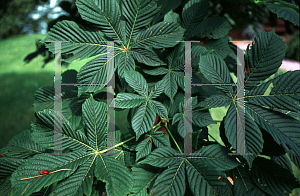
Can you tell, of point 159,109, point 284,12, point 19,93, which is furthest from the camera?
point 19,93

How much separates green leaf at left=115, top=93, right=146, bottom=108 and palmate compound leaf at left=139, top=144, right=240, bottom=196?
159 millimetres

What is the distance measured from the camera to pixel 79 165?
58 centimetres

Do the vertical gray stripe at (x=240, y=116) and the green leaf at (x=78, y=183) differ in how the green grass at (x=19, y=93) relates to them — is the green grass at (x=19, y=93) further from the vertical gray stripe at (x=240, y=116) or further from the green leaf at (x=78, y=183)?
the vertical gray stripe at (x=240, y=116)

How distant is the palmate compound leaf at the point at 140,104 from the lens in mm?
606

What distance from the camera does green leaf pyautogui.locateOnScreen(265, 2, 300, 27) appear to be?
0.75 m

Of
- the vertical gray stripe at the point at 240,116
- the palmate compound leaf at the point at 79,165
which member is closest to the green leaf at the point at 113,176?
the palmate compound leaf at the point at 79,165

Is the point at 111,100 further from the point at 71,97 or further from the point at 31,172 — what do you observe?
the point at 31,172

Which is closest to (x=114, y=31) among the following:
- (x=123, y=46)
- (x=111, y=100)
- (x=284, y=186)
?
(x=123, y=46)

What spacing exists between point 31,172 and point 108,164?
0.21 meters

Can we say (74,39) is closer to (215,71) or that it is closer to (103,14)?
(103,14)

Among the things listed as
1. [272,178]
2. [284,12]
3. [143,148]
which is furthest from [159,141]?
[284,12]

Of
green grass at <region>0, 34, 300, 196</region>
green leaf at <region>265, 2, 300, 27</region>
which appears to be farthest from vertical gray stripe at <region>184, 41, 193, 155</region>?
green grass at <region>0, 34, 300, 196</region>

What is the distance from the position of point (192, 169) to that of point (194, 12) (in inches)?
25.0

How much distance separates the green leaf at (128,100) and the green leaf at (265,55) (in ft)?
1.17
